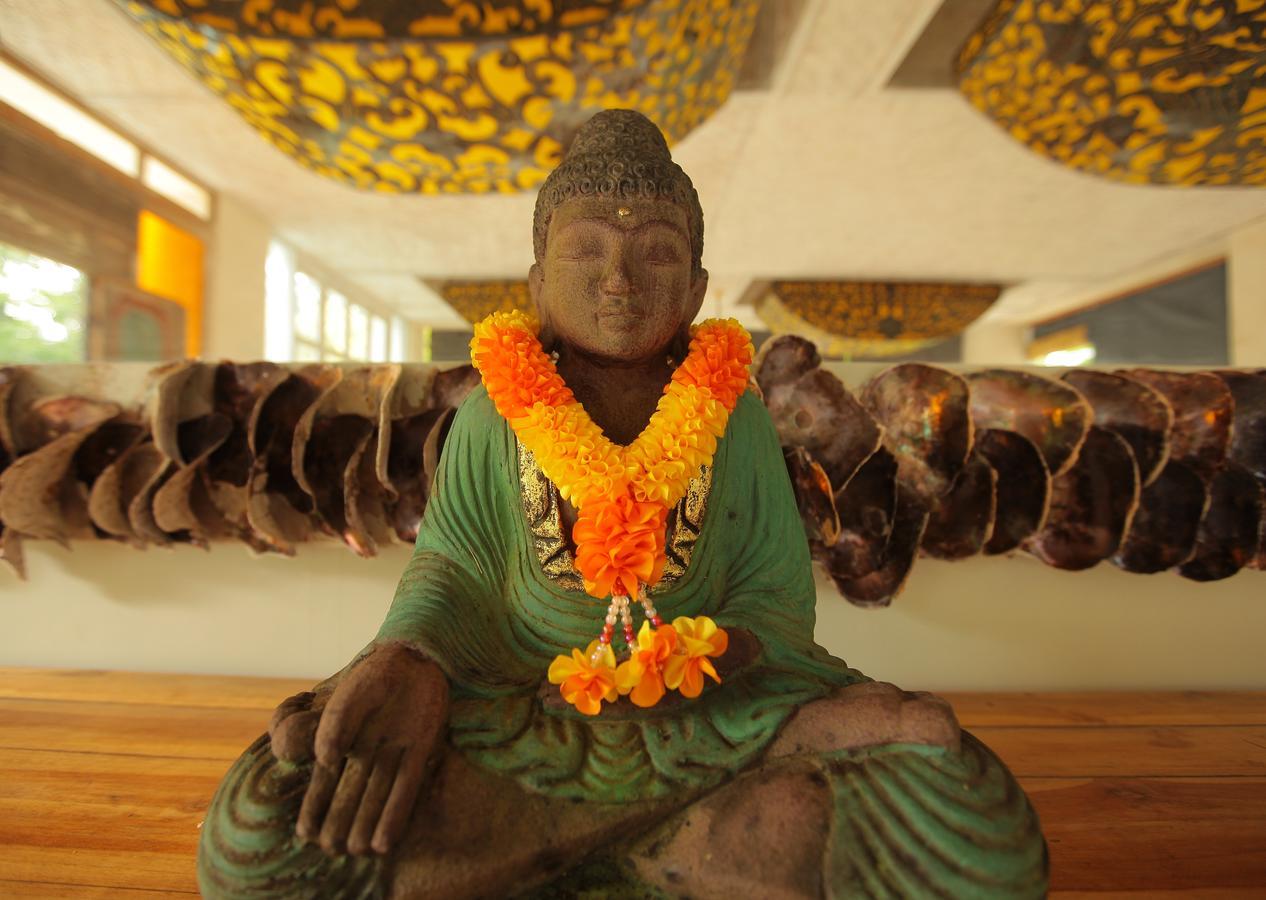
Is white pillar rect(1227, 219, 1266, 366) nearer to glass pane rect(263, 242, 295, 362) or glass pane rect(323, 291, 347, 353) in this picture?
glass pane rect(263, 242, 295, 362)

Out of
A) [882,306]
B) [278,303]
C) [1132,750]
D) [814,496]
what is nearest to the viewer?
[1132,750]

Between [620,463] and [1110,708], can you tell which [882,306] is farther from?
[620,463]

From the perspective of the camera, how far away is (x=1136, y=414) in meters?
1.86

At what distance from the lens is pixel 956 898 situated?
0.81m

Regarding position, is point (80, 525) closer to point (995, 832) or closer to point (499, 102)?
point (499, 102)

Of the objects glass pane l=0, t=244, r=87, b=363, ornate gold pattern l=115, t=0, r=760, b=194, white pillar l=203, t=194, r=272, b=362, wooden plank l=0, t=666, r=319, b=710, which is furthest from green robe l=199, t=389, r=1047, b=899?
white pillar l=203, t=194, r=272, b=362

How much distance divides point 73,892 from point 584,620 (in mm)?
883

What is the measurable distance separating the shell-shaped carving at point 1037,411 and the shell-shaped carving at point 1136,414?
0.08 m

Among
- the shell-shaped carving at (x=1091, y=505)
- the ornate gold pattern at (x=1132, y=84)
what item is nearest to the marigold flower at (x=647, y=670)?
the shell-shaped carving at (x=1091, y=505)

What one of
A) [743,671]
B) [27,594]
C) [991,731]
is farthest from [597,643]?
[27,594]

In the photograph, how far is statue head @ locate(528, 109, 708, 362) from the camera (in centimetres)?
118

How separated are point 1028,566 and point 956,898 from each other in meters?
1.48

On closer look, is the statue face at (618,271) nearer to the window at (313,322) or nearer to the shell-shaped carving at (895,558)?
the shell-shaped carving at (895,558)

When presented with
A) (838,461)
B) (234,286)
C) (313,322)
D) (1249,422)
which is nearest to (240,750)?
(838,461)
